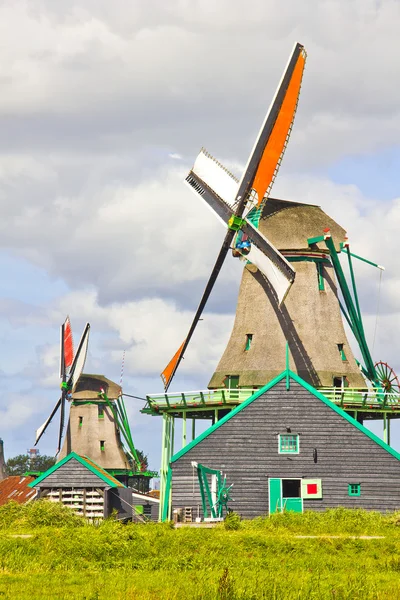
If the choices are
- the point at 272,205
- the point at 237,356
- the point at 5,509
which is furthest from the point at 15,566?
the point at 272,205

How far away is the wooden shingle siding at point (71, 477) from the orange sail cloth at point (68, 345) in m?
24.4

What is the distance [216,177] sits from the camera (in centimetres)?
4559

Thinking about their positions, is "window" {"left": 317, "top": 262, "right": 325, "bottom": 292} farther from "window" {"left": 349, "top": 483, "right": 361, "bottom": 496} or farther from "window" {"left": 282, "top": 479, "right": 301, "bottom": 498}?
"window" {"left": 349, "top": 483, "right": 361, "bottom": 496}

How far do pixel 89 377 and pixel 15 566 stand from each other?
45491 millimetres

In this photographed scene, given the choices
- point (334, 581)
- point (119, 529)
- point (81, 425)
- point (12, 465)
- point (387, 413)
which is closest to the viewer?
point (334, 581)

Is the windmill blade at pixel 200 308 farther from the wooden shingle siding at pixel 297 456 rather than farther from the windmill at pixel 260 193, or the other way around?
the wooden shingle siding at pixel 297 456

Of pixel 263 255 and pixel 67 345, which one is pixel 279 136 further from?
pixel 67 345

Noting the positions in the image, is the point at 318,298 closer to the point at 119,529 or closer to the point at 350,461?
the point at 350,461

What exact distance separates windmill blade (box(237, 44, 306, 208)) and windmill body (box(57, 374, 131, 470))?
93.1 feet

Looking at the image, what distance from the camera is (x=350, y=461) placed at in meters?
38.9

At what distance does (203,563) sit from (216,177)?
23159mm

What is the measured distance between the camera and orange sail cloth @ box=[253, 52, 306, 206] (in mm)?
43344

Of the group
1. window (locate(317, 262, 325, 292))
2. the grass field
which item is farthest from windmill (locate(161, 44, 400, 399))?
the grass field

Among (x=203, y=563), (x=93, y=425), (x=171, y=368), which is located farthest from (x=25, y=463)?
(x=203, y=563)
